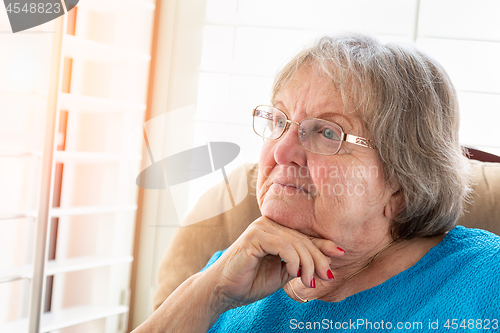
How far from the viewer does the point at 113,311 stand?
2.36 m

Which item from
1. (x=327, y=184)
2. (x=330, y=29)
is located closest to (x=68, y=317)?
(x=327, y=184)

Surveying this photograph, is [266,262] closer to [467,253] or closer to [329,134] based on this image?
[329,134]

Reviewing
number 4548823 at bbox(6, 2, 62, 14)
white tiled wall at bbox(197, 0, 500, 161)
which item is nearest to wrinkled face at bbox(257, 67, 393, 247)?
white tiled wall at bbox(197, 0, 500, 161)

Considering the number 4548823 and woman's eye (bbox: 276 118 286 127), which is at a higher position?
the number 4548823

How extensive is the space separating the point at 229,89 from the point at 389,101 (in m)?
1.69

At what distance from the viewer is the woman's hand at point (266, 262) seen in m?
0.90

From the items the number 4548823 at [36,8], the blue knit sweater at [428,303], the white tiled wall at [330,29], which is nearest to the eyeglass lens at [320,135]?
the blue knit sweater at [428,303]

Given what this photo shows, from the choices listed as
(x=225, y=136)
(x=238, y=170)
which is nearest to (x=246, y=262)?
(x=238, y=170)

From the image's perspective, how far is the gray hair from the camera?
952 millimetres

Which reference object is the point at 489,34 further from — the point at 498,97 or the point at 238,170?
the point at 238,170

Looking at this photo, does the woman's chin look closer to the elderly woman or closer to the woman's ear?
the elderly woman

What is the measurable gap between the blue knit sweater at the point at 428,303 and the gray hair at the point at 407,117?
0.33ft

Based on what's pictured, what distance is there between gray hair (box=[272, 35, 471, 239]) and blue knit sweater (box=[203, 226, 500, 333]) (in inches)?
3.9

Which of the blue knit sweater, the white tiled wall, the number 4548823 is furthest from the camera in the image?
the white tiled wall
